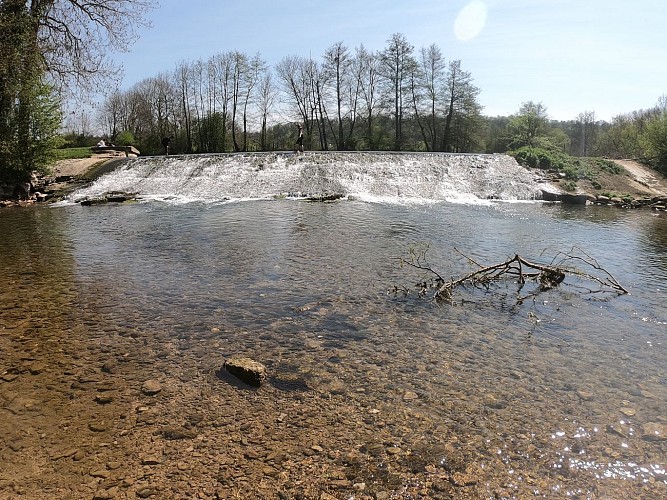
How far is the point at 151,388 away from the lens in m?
4.04

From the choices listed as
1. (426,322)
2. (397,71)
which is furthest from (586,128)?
(426,322)

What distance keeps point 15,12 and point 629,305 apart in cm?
1746

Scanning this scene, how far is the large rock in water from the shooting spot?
13.7ft

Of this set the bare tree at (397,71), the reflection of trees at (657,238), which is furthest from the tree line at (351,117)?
the reflection of trees at (657,238)

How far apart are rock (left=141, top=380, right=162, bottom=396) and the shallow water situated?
817 millimetres

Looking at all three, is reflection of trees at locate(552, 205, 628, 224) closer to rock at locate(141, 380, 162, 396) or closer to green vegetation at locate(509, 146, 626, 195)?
green vegetation at locate(509, 146, 626, 195)

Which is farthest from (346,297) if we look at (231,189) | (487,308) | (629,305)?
(231,189)

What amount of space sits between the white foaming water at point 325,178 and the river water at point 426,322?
941cm

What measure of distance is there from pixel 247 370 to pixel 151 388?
35.5 inches

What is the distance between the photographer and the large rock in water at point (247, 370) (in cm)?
419

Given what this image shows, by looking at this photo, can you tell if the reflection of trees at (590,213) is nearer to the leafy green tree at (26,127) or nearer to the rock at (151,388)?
the rock at (151,388)

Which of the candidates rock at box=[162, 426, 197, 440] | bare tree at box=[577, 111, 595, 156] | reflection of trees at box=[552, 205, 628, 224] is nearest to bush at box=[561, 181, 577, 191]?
reflection of trees at box=[552, 205, 628, 224]

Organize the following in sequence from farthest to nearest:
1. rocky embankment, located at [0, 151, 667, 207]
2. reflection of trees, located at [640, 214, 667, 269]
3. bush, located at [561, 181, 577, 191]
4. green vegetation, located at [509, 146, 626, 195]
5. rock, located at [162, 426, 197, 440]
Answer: green vegetation, located at [509, 146, 626, 195] → bush, located at [561, 181, 577, 191] → rocky embankment, located at [0, 151, 667, 207] → reflection of trees, located at [640, 214, 667, 269] → rock, located at [162, 426, 197, 440]

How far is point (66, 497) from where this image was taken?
270 centimetres
